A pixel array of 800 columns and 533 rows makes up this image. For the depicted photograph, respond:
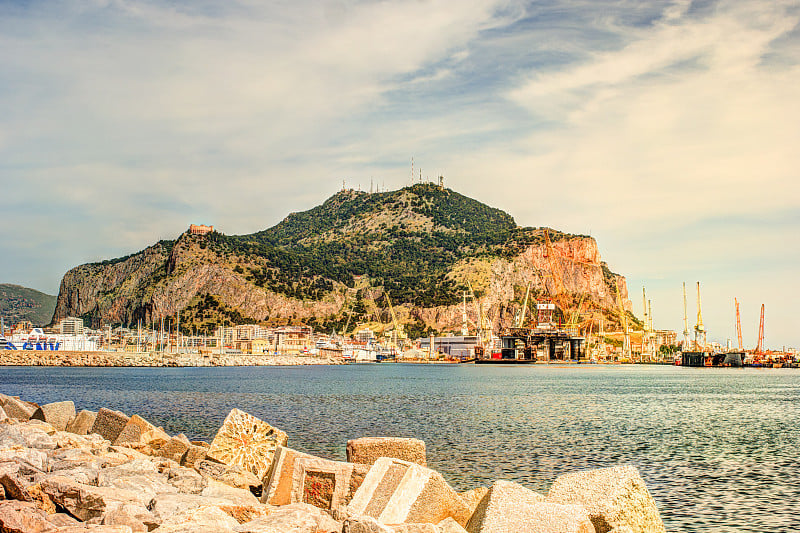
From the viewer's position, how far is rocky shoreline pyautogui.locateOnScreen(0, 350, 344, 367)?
122312mm

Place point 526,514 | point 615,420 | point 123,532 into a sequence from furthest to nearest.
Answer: point 615,420, point 526,514, point 123,532

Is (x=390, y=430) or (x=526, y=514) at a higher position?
(x=526, y=514)

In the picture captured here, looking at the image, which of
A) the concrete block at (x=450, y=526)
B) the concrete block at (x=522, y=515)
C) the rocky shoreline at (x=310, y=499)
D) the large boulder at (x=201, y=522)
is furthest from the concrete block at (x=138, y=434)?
the concrete block at (x=522, y=515)

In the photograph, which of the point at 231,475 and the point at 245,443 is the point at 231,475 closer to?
the point at 231,475

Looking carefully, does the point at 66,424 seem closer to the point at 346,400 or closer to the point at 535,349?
the point at 346,400

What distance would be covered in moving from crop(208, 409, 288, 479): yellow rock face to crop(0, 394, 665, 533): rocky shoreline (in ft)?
1.24

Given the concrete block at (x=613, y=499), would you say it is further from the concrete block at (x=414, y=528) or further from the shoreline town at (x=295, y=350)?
the shoreline town at (x=295, y=350)

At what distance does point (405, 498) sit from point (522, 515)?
1.49m

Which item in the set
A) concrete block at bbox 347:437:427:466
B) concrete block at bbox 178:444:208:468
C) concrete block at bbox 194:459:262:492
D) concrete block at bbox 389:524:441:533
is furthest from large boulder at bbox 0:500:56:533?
concrete block at bbox 178:444:208:468

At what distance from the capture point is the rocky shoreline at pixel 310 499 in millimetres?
7344

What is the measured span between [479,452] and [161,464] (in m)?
10.1

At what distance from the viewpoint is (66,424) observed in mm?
20797

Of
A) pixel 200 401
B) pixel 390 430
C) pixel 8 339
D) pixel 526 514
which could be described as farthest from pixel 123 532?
pixel 8 339

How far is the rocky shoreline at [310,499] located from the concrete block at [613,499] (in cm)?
1
